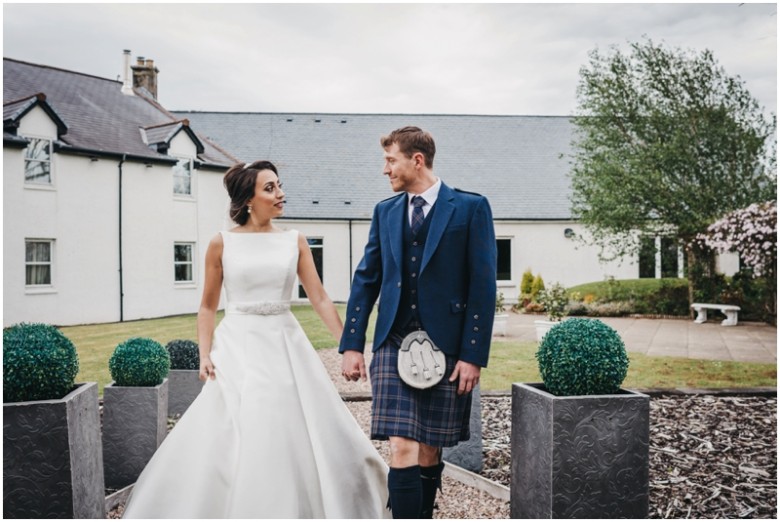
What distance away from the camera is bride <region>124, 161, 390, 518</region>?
3209 mm

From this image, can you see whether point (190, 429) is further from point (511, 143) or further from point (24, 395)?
point (511, 143)

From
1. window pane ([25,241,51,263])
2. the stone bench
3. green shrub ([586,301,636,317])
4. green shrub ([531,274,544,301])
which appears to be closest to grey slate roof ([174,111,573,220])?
green shrub ([531,274,544,301])

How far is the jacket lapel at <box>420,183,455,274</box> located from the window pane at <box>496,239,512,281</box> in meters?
16.3

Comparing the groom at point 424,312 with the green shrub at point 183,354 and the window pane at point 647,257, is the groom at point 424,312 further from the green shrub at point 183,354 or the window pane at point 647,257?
the window pane at point 647,257

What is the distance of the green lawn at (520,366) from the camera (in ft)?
26.9

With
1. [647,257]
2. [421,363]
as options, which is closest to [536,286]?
[647,257]

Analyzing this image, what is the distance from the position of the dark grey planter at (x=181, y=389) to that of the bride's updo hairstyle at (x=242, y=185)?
265cm

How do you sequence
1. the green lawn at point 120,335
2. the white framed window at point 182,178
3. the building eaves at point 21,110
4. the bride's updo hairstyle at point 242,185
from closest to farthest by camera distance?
the bride's updo hairstyle at point 242,185 → the green lawn at point 120,335 → the building eaves at point 21,110 → the white framed window at point 182,178

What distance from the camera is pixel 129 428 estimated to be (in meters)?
4.39

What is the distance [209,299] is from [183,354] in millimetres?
2496

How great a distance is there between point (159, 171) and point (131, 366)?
11153mm

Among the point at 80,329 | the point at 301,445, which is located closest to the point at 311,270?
the point at 301,445

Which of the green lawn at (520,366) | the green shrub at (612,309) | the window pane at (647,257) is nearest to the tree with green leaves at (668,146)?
the window pane at (647,257)

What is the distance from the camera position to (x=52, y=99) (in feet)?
43.8
